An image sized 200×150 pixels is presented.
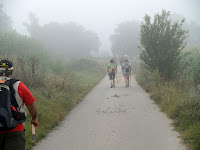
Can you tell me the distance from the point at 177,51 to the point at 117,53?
140 ft

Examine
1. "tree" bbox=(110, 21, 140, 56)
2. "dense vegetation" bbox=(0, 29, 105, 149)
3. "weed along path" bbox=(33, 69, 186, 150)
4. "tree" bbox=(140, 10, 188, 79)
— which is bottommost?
"weed along path" bbox=(33, 69, 186, 150)

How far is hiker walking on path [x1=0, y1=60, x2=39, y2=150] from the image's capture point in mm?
2951

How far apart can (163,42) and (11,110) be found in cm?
1219

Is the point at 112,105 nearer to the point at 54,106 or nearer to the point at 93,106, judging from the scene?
the point at 93,106

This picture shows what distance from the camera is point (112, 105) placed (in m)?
9.88

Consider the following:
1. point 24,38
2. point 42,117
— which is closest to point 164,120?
point 42,117

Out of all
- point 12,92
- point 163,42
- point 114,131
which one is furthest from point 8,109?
point 163,42

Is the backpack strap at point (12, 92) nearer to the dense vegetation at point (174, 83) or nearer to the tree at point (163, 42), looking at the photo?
the dense vegetation at point (174, 83)

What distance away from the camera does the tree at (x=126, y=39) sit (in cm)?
5716

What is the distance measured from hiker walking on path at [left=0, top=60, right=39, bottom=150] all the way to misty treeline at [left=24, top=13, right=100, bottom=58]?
4385 cm

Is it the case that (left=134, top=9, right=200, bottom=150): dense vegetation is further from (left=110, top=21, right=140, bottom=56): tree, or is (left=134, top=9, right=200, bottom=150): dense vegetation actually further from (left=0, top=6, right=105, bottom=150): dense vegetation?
(left=110, top=21, right=140, bottom=56): tree

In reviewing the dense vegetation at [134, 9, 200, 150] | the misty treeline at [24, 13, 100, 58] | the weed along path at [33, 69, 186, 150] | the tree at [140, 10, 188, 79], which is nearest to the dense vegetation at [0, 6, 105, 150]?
the weed along path at [33, 69, 186, 150]

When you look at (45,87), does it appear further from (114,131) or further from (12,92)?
(12,92)

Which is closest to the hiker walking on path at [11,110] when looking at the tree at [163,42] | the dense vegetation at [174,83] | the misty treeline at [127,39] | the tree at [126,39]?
the dense vegetation at [174,83]
